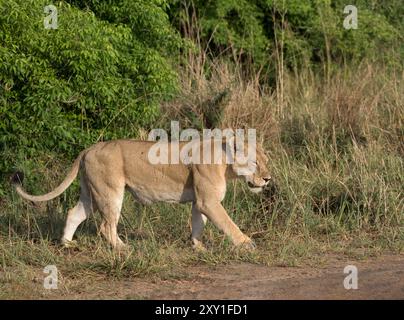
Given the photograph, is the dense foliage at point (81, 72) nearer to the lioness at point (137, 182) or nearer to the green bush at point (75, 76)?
the green bush at point (75, 76)

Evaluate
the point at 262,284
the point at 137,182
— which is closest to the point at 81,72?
the point at 137,182

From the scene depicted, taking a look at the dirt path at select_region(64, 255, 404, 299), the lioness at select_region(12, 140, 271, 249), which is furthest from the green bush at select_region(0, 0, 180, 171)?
the dirt path at select_region(64, 255, 404, 299)

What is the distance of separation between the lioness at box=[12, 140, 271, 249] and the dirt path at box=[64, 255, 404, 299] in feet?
2.18

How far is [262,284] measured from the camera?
22.2ft

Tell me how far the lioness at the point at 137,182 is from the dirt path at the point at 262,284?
663mm

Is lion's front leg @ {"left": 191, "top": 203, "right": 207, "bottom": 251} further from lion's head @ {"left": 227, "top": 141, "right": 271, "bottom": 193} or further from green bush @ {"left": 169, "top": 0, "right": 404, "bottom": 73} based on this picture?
green bush @ {"left": 169, "top": 0, "right": 404, "bottom": 73}

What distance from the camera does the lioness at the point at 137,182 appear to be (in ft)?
25.5

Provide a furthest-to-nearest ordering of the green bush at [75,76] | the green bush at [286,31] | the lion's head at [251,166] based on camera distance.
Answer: the green bush at [286,31] < the green bush at [75,76] < the lion's head at [251,166]

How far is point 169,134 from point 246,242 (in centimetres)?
344

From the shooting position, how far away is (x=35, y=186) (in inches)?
373

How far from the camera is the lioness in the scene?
7.78 meters

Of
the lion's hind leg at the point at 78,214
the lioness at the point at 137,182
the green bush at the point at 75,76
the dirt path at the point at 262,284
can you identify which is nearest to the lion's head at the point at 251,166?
the lioness at the point at 137,182

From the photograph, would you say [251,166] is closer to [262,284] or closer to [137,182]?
[137,182]

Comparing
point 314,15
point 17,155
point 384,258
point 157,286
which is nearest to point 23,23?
point 17,155
